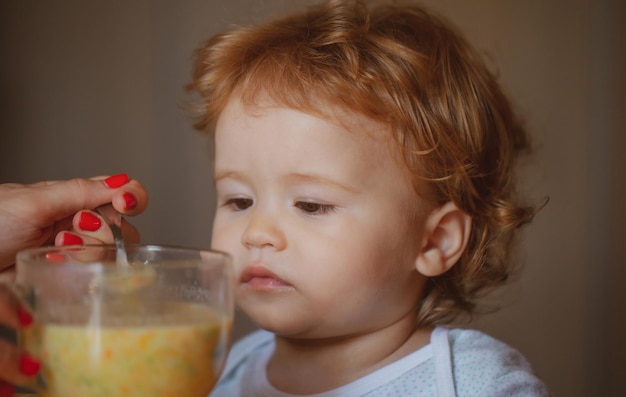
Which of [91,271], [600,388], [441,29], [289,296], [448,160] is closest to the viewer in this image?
[91,271]

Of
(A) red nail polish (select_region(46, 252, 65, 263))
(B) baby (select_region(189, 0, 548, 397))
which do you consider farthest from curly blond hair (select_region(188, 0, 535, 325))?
(A) red nail polish (select_region(46, 252, 65, 263))

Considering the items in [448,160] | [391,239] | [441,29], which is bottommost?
[391,239]

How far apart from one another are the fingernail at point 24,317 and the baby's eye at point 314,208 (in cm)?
51

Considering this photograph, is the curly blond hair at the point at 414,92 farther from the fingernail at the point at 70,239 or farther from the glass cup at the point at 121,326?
the glass cup at the point at 121,326

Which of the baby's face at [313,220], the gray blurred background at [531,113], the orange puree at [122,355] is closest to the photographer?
the orange puree at [122,355]

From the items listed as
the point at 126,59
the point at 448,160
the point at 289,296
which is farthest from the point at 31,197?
the point at 126,59

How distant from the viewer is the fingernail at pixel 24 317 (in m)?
0.68

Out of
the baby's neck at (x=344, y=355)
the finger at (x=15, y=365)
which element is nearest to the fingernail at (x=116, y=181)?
the baby's neck at (x=344, y=355)

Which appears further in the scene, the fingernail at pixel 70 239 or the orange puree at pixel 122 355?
the fingernail at pixel 70 239

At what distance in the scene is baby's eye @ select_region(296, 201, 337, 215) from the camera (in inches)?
44.0

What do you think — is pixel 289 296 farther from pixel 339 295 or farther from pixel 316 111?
pixel 316 111

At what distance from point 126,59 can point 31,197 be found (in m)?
1.06

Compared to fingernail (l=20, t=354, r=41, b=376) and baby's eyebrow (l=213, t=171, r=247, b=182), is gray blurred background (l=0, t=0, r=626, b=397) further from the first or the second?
fingernail (l=20, t=354, r=41, b=376)

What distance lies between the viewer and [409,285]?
124 centimetres
